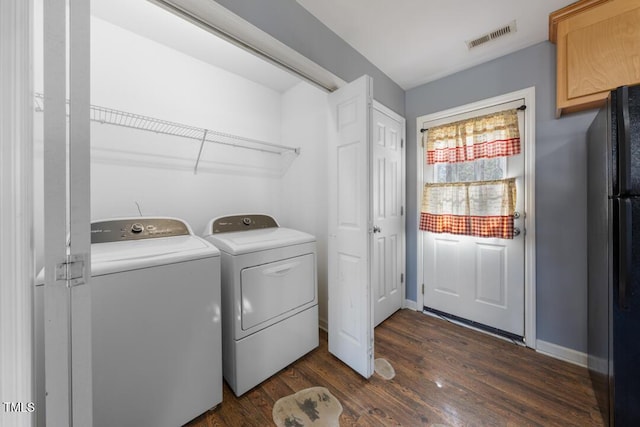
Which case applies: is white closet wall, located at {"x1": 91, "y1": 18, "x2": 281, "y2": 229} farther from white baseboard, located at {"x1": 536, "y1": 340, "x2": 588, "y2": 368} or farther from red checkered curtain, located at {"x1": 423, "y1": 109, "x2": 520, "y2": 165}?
white baseboard, located at {"x1": 536, "y1": 340, "x2": 588, "y2": 368}

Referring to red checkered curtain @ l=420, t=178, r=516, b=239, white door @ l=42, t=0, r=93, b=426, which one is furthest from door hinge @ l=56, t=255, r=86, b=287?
red checkered curtain @ l=420, t=178, r=516, b=239

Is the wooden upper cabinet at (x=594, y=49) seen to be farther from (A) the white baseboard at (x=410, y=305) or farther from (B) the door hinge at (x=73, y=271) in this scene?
(B) the door hinge at (x=73, y=271)

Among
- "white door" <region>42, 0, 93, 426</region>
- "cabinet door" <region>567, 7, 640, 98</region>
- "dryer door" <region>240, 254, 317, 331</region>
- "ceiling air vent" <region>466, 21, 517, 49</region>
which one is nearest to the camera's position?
"white door" <region>42, 0, 93, 426</region>

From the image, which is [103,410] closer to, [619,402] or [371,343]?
[371,343]

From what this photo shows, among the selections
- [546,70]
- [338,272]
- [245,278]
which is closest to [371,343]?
[338,272]

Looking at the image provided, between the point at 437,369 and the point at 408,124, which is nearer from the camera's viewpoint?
the point at 437,369

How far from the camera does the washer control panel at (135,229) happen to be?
1351 millimetres

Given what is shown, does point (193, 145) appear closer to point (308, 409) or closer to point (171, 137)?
point (171, 137)

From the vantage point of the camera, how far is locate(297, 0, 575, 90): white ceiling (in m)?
1.53

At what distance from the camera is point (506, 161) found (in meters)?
2.04

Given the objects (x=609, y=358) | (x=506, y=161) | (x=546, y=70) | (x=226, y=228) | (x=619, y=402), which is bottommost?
(x=619, y=402)

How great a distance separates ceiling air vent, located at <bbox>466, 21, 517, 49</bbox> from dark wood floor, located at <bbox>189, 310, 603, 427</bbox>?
251 centimetres

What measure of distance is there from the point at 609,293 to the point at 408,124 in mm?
2079

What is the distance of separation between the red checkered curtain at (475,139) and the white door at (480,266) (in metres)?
0.06
